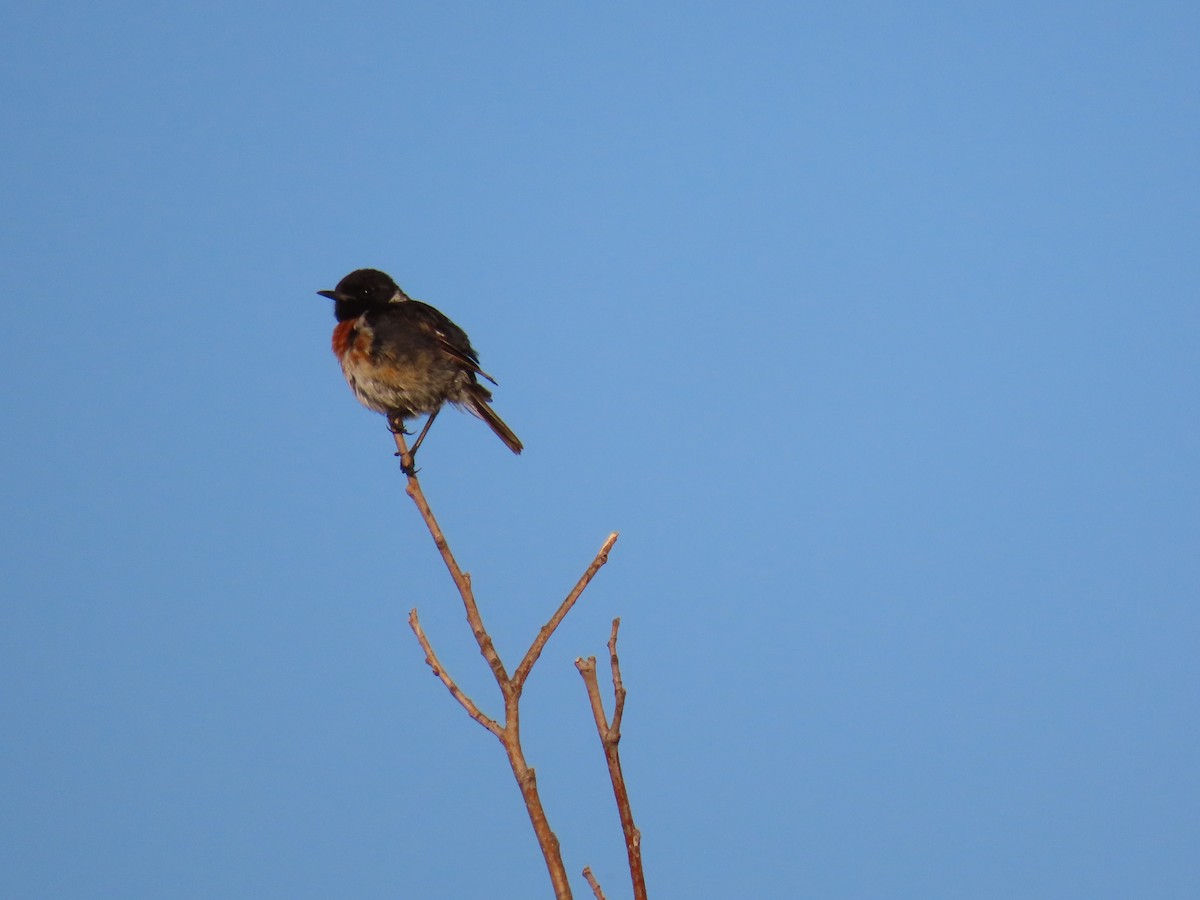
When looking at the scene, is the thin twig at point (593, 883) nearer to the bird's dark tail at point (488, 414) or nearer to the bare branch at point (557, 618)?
the bare branch at point (557, 618)

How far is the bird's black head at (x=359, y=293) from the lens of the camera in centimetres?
992

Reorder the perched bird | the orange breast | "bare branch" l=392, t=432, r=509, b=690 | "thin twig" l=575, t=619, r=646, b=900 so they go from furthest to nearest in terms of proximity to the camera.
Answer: the orange breast, the perched bird, "bare branch" l=392, t=432, r=509, b=690, "thin twig" l=575, t=619, r=646, b=900

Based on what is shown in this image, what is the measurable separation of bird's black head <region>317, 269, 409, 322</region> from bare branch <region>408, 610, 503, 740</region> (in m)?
6.37

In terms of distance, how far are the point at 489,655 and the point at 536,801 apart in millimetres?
514

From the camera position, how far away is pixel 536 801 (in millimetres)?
2941

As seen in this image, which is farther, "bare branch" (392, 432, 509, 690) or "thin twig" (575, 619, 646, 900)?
"bare branch" (392, 432, 509, 690)

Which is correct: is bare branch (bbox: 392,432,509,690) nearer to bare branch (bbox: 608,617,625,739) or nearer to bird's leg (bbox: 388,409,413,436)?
bare branch (bbox: 608,617,625,739)

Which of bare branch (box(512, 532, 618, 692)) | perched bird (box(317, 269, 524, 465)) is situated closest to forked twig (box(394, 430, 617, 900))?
bare branch (box(512, 532, 618, 692))

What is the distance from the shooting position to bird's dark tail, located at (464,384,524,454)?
30.9 feet

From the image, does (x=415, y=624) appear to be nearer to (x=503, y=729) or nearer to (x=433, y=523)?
(x=433, y=523)

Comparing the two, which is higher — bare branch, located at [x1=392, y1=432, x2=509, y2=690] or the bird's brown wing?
the bird's brown wing

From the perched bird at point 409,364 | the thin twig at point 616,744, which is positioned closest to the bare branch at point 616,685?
the thin twig at point 616,744

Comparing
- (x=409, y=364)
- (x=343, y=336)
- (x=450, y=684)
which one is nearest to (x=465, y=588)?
(x=450, y=684)

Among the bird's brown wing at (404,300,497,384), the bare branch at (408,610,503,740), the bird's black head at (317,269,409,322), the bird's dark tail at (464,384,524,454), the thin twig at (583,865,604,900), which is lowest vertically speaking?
the thin twig at (583,865,604,900)
